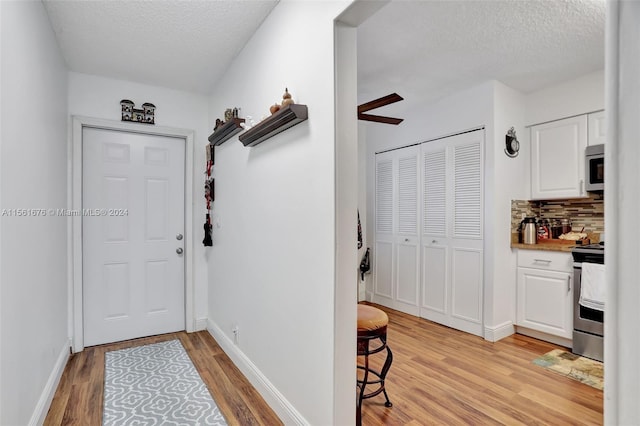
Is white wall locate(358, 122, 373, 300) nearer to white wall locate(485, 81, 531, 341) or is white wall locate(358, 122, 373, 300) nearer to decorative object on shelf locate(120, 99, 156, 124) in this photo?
white wall locate(485, 81, 531, 341)

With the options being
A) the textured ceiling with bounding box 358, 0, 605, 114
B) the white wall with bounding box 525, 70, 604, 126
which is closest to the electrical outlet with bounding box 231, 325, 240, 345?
the textured ceiling with bounding box 358, 0, 605, 114

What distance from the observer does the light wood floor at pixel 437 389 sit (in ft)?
6.66

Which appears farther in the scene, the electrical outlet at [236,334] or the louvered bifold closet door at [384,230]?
the louvered bifold closet door at [384,230]

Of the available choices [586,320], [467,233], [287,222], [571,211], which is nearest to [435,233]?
[467,233]

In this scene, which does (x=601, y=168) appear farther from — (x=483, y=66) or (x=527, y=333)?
(x=527, y=333)

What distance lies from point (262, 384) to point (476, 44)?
2.90 metres

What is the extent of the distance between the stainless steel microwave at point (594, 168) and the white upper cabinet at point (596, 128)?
0.21ft

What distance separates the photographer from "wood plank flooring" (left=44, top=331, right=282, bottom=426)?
2033mm

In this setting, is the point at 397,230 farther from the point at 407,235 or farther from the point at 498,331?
the point at 498,331

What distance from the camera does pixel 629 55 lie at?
492mm

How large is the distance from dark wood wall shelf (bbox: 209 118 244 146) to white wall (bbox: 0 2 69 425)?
1.14 m

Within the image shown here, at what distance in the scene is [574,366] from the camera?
8.84ft

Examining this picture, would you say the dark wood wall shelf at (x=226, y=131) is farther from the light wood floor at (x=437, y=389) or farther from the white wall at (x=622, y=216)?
the white wall at (x=622, y=216)

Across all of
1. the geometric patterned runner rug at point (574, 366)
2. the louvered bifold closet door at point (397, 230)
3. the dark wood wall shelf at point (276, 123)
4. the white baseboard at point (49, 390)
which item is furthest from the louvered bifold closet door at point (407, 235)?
the white baseboard at point (49, 390)
